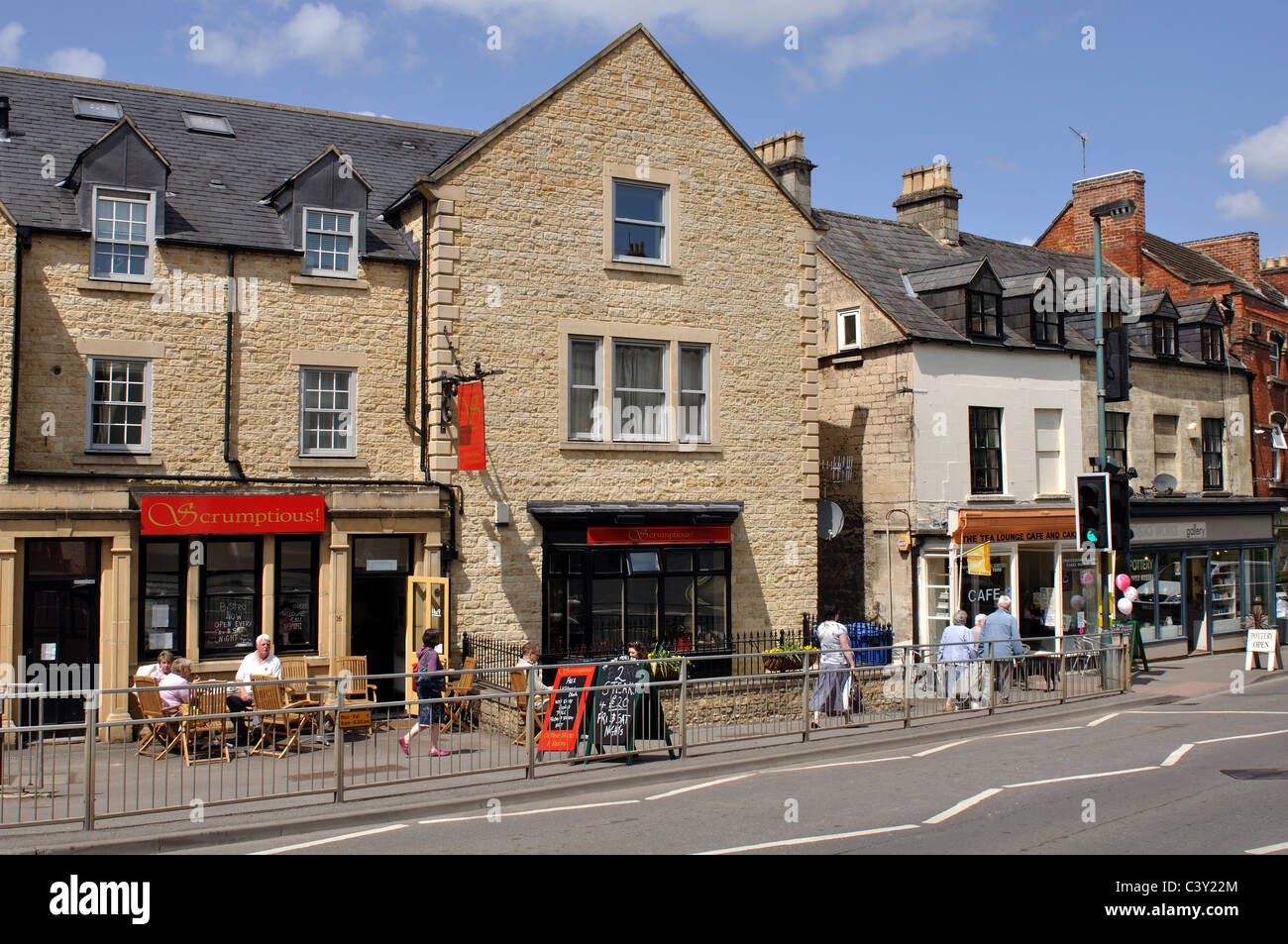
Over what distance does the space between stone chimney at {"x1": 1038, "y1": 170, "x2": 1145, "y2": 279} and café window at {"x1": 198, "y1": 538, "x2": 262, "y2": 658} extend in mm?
26520

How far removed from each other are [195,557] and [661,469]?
8.16 meters

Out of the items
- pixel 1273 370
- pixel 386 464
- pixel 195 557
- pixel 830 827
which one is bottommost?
pixel 830 827

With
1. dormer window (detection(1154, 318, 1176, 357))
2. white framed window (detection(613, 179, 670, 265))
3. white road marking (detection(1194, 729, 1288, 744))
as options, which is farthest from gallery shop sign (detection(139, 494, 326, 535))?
dormer window (detection(1154, 318, 1176, 357))

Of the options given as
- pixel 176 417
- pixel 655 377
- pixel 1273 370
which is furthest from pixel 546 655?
pixel 1273 370

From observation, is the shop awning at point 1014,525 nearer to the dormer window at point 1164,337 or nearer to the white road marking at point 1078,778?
the dormer window at point 1164,337

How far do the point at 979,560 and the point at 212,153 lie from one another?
16671 mm

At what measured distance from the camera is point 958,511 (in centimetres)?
2402

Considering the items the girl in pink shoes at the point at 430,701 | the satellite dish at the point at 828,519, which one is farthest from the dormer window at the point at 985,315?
the girl in pink shoes at the point at 430,701

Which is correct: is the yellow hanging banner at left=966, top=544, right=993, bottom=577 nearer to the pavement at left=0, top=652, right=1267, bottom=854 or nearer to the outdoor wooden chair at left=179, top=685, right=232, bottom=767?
the pavement at left=0, top=652, right=1267, bottom=854

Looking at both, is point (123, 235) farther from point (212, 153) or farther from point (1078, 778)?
point (1078, 778)

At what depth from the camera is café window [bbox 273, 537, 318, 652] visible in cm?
1823

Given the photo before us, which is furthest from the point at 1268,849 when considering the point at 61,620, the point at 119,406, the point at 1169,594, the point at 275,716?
the point at 1169,594

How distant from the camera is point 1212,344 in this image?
31.7 metres

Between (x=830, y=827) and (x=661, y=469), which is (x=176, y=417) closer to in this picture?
(x=661, y=469)
